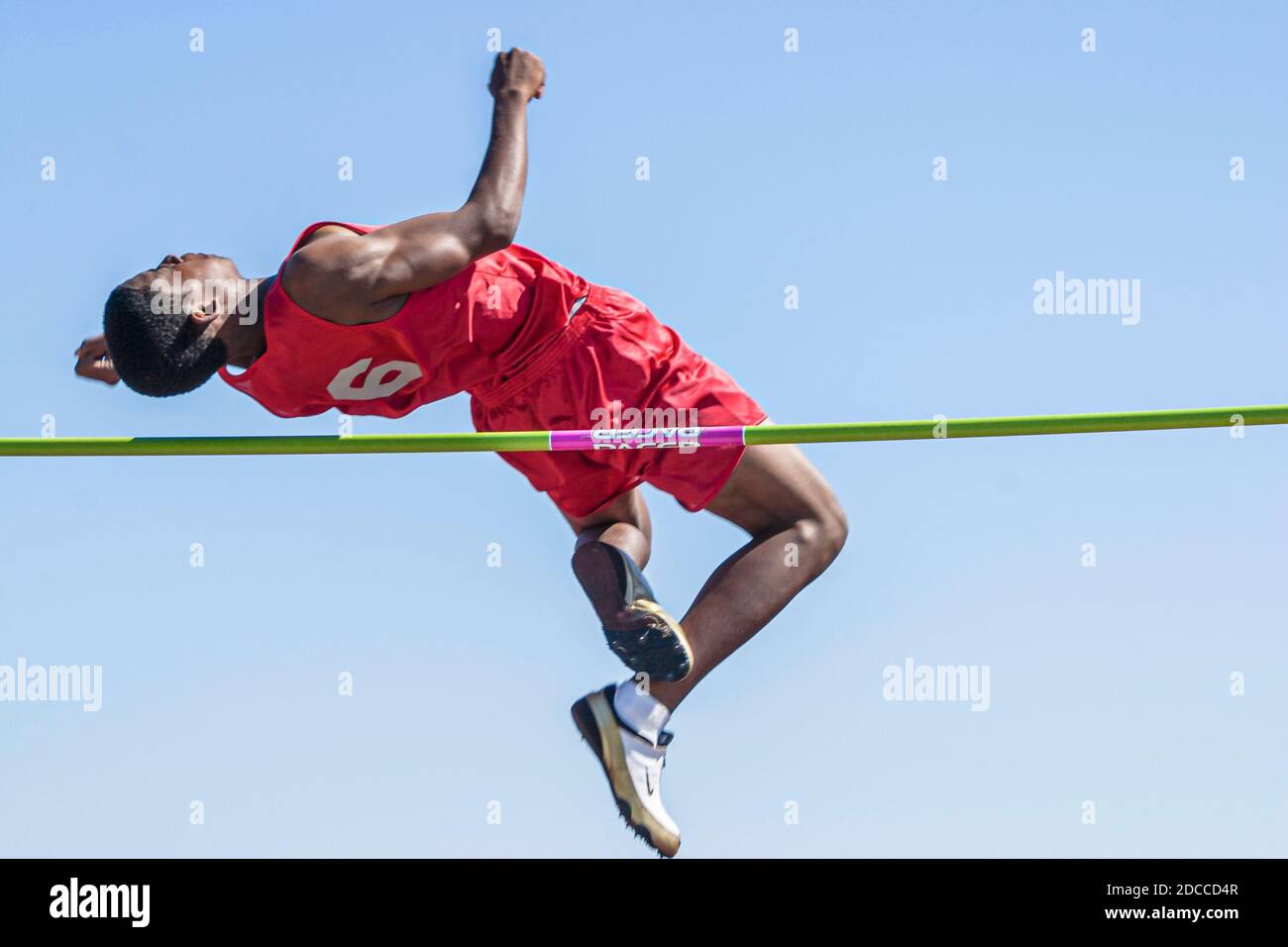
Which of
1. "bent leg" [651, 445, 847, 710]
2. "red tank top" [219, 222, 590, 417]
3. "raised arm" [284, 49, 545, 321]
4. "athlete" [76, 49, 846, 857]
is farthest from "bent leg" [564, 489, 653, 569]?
"raised arm" [284, 49, 545, 321]

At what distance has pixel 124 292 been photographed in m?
5.77

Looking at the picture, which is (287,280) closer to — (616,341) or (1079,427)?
(616,341)

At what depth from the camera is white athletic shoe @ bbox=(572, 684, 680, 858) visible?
574 cm

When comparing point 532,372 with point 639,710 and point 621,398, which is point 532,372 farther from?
point 639,710

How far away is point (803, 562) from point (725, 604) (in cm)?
30

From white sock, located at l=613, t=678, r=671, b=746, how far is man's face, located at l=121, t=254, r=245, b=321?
182 cm

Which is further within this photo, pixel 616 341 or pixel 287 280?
pixel 616 341

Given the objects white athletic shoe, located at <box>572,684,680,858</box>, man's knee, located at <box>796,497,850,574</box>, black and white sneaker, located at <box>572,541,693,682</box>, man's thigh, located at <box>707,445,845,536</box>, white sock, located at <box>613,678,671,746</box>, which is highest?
man's thigh, located at <box>707,445,845,536</box>

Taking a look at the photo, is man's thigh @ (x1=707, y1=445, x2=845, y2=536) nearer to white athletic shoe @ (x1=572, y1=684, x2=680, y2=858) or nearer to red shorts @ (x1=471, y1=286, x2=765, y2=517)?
red shorts @ (x1=471, y1=286, x2=765, y2=517)

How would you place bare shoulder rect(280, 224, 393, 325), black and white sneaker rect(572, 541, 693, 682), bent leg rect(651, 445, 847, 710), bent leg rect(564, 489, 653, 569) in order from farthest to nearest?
1. bent leg rect(564, 489, 653, 569)
2. bent leg rect(651, 445, 847, 710)
3. black and white sneaker rect(572, 541, 693, 682)
4. bare shoulder rect(280, 224, 393, 325)

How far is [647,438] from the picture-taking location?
5.83m

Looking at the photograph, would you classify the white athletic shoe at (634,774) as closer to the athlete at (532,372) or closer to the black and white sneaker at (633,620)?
the athlete at (532,372)

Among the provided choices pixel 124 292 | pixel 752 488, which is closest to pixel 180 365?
pixel 124 292
